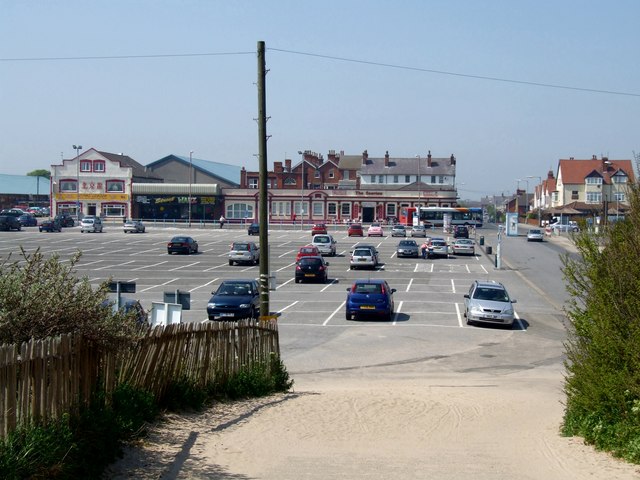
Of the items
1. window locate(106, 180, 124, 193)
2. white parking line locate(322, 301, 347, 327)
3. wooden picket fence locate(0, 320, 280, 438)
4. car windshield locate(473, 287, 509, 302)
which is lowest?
white parking line locate(322, 301, 347, 327)

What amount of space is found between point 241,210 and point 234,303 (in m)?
79.6

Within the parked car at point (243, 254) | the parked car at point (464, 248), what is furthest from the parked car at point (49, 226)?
the parked car at point (464, 248)

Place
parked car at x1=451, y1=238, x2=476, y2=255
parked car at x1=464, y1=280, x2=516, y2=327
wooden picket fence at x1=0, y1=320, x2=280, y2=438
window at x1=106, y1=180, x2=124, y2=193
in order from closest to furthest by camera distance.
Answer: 1. wooden picket fence at x1=0, y1=320, x2=280, y2=438
2. parked car at x1=464, y1=280, x2=516, y2=327
3. parked car at x1=451, y1=238, x2=476, y2=255
4. window at x1=106, y1=180, x2=124, y2=193

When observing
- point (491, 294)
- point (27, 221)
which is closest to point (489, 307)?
point (491, 294)

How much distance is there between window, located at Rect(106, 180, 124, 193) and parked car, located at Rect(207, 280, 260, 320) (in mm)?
78692

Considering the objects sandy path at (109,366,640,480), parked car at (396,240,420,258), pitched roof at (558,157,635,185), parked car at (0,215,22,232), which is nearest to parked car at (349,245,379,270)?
parked car at (396,240,420,258)

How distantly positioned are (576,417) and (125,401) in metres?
6.62

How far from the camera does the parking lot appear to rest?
3080 cm

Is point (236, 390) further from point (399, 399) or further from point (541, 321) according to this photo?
point (541, 321)

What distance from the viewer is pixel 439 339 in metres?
25.1

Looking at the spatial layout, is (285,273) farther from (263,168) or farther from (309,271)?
(263,168)

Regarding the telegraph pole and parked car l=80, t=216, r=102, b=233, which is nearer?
the telegraph pole

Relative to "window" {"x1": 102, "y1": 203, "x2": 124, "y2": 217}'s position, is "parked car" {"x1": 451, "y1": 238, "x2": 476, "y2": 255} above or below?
below

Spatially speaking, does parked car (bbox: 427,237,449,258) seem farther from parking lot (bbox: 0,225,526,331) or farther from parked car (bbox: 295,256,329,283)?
parked car (bbox: 295,256,329,283)
